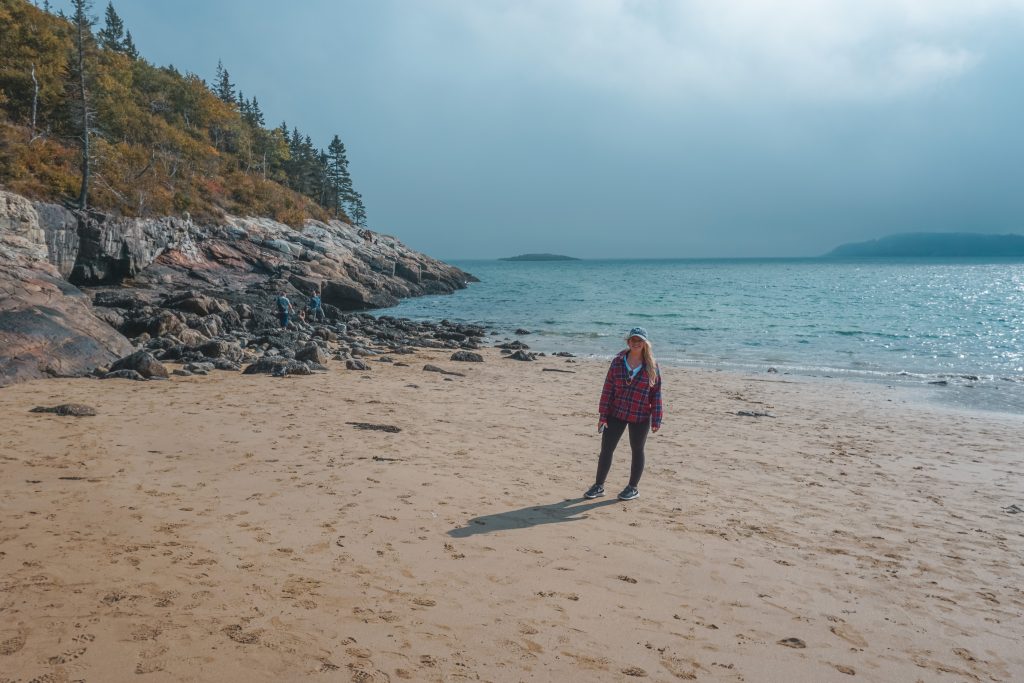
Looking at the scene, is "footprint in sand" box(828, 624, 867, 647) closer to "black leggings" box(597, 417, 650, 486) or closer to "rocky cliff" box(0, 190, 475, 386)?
"black leggings" box(597, 417, 650, 486)

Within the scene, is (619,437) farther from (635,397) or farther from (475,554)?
(475,554)

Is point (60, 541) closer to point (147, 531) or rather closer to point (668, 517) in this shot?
point (147, 531)

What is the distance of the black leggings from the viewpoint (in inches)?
295

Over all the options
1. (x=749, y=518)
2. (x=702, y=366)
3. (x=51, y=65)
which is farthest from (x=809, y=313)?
(x=51, y=65)

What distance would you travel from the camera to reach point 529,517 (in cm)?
691

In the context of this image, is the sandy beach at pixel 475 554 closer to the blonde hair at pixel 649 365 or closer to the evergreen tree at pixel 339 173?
the blonde hair at pixel 649 365

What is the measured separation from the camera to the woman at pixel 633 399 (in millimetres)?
7328

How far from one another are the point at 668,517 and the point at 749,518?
106 centimetres

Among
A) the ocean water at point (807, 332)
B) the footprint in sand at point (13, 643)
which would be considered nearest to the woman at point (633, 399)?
the footprint in sand at point (13, 643)

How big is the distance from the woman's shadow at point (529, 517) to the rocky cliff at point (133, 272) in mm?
11952

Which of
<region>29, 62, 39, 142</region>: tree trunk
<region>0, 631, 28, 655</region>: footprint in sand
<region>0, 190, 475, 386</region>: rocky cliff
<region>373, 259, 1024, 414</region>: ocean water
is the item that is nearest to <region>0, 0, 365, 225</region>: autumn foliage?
<region>29, 62, 39, 142</region>: tree trunk

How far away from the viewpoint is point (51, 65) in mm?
41562

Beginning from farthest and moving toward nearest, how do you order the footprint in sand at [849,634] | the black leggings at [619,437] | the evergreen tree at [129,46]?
1. the evergreen tree at [129,46]
2. the black leggings at [619,437]
3. the footprint in sand at [849,634]

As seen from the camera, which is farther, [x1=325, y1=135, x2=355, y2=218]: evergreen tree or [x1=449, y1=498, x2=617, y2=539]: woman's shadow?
[x1=325, y1=135, x2=355, y2=218]: evergreen tree
